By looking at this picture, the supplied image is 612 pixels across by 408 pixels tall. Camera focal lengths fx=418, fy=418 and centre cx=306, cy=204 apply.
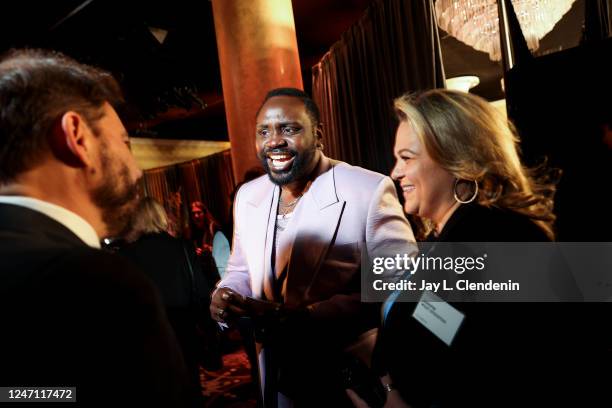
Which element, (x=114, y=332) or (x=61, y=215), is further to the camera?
(x=61, y=215)

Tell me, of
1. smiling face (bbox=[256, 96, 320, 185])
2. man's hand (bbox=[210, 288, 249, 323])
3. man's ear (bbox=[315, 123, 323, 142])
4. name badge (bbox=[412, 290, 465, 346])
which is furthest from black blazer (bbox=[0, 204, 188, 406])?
man's ear (bbox=[315, 123, 323, 142])

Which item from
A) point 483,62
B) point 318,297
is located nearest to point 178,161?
point 483,62

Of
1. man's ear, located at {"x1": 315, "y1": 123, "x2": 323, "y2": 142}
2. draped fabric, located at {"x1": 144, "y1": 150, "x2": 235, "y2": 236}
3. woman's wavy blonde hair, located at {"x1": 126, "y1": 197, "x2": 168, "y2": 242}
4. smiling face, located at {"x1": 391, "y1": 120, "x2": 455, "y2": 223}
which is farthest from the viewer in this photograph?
draped fabric, located at {"x1": 144, "y1": 150, "x2": 235, "y2": 236}

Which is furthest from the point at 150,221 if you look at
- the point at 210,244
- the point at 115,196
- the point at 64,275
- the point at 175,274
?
the point at 210,244

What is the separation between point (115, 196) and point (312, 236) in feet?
3.16

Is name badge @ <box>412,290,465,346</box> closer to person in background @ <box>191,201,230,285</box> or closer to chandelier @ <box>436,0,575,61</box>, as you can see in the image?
person in background @ <box>191,201,230,285</box>

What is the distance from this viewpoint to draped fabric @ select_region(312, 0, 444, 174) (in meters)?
2.86

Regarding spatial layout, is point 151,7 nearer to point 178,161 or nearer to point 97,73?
point 97,73

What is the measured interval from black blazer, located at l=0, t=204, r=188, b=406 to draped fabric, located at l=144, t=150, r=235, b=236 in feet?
29.4

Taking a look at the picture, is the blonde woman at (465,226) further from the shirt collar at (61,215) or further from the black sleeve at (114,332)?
the shirt collar at (61,215)

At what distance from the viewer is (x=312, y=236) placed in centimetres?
173

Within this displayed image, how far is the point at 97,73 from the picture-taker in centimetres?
94

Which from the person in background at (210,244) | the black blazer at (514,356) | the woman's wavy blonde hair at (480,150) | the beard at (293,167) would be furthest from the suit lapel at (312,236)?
the person in background at (210,244)

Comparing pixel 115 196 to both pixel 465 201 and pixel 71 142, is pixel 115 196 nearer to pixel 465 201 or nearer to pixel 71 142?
pixel 71 142
